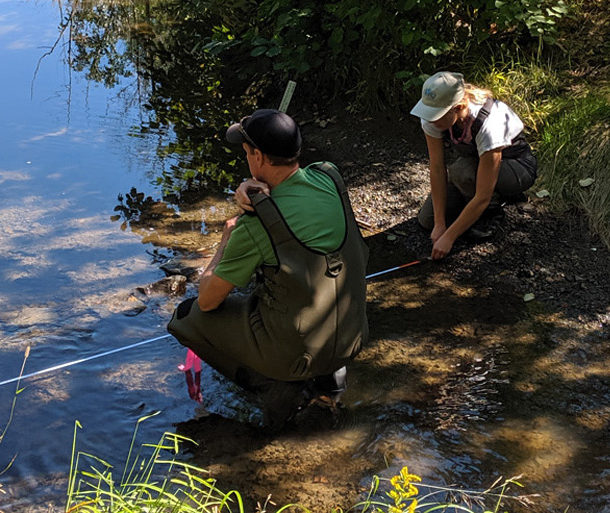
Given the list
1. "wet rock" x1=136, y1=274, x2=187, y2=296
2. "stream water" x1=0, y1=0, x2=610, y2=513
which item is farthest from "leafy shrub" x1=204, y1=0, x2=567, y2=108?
"wet rock" x1=136, y1=274, x2=187, y2=296

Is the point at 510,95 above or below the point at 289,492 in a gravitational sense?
above

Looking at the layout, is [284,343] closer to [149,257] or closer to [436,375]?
[436,375]

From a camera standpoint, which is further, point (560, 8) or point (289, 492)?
point (560, 8)

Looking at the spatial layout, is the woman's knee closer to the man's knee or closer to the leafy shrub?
the leafy shrub

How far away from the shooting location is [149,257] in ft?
15.6

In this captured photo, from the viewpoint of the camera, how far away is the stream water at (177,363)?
3.04 m

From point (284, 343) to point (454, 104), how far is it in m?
1.76

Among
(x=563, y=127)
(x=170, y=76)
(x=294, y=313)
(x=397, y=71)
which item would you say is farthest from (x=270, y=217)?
(x=170, y=76)

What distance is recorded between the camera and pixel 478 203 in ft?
13.9

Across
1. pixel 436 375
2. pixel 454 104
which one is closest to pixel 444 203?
pixel 454 104

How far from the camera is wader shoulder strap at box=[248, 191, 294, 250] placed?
2789 millimetres

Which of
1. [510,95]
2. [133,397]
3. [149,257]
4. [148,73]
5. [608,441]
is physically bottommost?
[608,441]

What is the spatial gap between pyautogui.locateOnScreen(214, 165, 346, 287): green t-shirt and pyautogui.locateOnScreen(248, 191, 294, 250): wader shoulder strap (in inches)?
1.1

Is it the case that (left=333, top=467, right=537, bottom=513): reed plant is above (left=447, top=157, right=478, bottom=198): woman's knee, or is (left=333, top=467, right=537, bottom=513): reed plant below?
below
